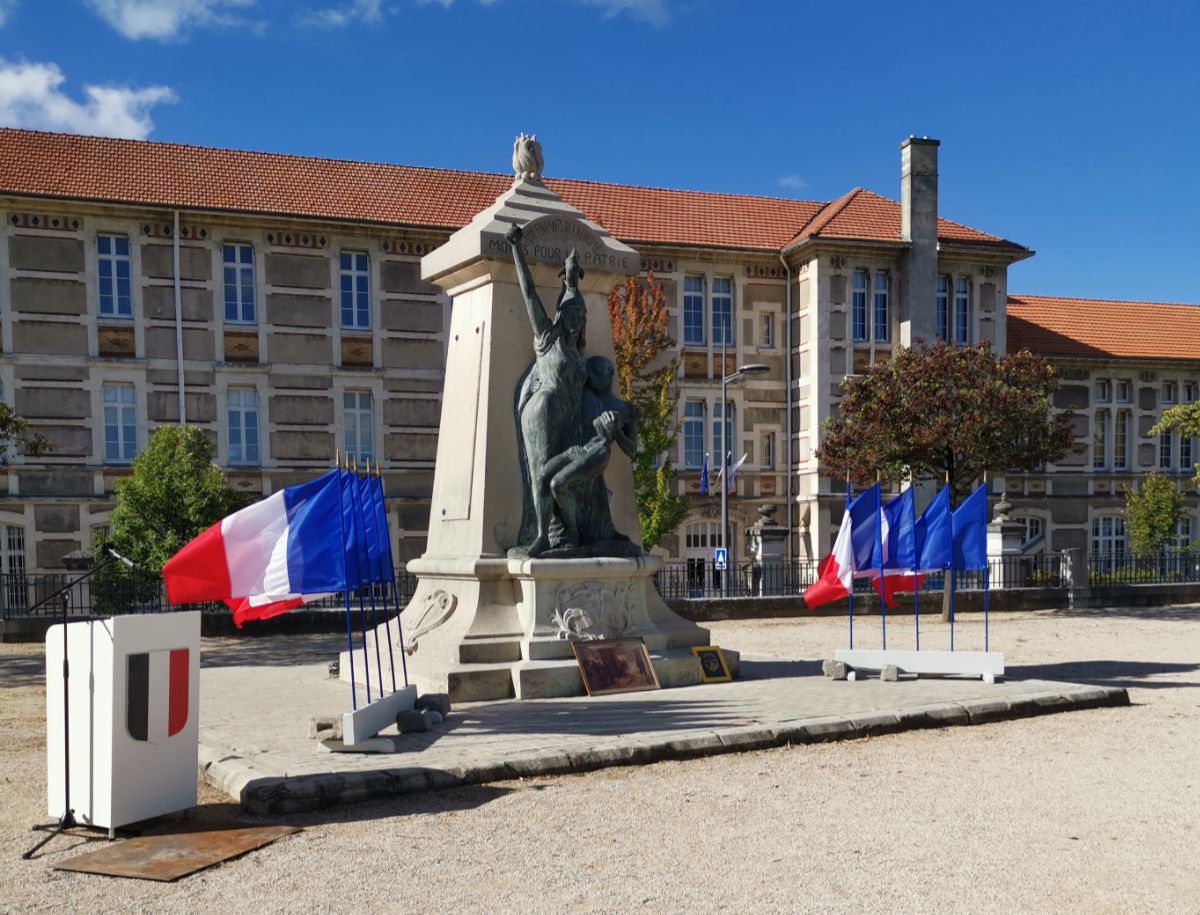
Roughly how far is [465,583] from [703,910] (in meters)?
6.05

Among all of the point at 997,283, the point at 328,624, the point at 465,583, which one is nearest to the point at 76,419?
the point at 328,624

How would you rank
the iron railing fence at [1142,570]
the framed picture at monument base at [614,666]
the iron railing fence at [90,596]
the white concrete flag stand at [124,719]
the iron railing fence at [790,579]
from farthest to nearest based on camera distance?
1. the iron railing fence at [1142,570]
2. the iron railing fence at [790,579]
3. the iron railing fence at [90,596]
4. the framed picture at monument base at [614,666]
5. the white concrete flag stand at [124,719]

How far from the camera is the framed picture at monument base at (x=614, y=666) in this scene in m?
9.89

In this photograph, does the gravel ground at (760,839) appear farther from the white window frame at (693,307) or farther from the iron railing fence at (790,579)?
the white window frame at (693,307)

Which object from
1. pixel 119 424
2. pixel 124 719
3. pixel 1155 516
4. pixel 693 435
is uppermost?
pixel 119 424

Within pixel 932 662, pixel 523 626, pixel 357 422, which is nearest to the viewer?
pixel 523 626

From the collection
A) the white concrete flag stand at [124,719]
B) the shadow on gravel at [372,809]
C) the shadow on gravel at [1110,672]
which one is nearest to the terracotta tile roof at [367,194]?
the shadow on gravel at [1110,672]

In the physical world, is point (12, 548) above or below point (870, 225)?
below

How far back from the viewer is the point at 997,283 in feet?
110

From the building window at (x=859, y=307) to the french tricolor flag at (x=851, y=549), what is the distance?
70.3 ft

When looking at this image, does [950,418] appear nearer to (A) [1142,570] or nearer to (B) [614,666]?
(A) [1142,570]

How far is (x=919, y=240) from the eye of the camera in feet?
105

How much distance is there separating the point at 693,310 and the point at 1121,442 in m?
16.1

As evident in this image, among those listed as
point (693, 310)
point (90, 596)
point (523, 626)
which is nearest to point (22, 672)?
point (90, 596)
